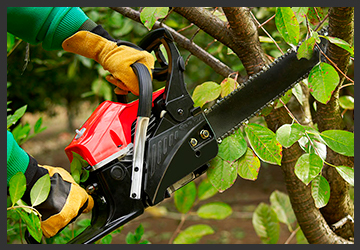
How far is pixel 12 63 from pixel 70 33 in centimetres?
254

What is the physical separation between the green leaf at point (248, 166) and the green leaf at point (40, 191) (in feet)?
1.81

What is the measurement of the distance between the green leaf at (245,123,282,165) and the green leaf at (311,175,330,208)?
118 millimetres

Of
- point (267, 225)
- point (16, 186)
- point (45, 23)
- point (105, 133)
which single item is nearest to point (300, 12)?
point (105, 133)

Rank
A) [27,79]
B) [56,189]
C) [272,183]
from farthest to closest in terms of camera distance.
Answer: [272,183] → [27,79] → [56,189]

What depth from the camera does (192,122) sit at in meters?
1.19

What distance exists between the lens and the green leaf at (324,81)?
104 cm

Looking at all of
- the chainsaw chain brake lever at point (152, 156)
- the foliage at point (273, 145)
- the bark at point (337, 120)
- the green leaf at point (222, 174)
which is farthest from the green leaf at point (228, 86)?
the bark at point (337, 120)

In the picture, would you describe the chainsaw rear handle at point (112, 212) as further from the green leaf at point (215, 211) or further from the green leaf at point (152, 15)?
the green leaf at point (215, 211)

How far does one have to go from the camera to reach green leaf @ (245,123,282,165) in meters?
1.07

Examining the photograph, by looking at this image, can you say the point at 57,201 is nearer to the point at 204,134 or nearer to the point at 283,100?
the point at 204,134

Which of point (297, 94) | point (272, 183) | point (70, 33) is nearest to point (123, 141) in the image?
point (70, 33)

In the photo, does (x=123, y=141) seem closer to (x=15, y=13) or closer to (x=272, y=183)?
(x=15, y=13)

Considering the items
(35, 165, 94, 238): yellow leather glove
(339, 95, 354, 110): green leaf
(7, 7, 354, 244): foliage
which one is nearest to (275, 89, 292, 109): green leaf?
(7, 7, 354, 244): foliage

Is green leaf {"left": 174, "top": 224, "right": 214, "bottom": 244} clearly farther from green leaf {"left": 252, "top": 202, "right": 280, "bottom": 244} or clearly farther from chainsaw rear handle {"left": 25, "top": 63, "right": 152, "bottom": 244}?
chainsaw rear handle {"left": 25, "top": 63, "right": 152, "bottom": 244}
